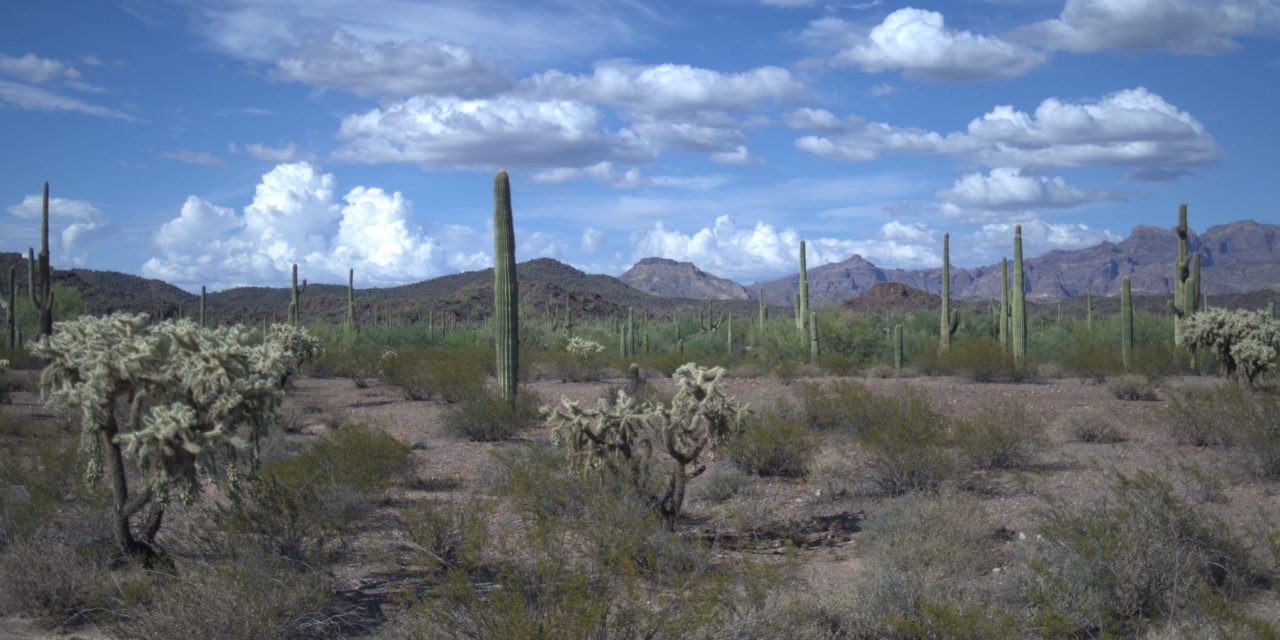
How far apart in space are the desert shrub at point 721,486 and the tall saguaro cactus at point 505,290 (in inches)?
261

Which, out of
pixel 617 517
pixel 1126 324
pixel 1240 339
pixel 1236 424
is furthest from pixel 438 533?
pixel 1126 324

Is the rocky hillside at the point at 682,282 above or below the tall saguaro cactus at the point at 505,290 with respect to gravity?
above

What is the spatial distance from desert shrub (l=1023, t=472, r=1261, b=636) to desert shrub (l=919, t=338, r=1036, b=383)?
19.2 meters

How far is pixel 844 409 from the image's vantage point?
17.0 meters

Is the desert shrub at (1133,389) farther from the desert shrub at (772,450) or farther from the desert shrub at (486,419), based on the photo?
the desert shrub at (486,419)

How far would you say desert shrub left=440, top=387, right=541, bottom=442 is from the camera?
18.0m

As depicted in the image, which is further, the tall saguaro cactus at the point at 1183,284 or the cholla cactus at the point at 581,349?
the cholla cactus at the point at 581,349

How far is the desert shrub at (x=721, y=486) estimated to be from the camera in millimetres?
12914

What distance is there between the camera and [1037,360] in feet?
103

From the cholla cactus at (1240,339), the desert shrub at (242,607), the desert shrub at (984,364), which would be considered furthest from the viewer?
the desert shrub at (984,364)

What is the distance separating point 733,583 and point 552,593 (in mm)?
1281

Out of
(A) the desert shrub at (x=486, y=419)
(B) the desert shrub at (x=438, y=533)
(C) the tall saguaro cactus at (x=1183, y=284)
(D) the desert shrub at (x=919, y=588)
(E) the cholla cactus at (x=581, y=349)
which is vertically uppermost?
(C) the tall saguaro cactus at (x=1183, y=284)

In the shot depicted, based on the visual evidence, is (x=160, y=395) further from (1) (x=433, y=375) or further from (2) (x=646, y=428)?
(1) (x=433, y=375)

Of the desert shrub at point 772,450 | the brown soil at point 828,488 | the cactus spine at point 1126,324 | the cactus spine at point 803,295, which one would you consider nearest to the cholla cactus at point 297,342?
the brown soil at point 828,488
